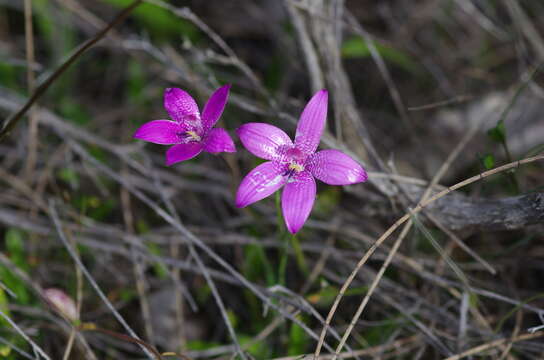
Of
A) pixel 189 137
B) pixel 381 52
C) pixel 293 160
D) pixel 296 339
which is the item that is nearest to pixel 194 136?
pixel 189 137

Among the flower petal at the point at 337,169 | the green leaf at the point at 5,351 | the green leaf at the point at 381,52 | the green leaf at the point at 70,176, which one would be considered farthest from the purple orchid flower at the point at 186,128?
Answer: the green leaf at the point at 381,52

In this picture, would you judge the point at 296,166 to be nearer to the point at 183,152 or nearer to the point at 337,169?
the point at 337,169

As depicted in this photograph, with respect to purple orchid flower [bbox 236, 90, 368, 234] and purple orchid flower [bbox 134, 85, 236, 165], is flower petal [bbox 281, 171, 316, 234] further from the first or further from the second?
purple orchid flower [bbox 134, 85, 236, 165]

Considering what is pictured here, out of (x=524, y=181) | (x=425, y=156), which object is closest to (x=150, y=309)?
(x=425, y=156)

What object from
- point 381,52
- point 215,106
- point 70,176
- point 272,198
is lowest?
point 272,198

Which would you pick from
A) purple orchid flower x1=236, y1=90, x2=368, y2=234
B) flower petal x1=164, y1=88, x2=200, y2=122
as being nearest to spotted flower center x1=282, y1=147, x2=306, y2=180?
purple orchid flower x1=236, y1=90, x2=368, y2=234

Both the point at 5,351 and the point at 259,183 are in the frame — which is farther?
the point at 5,351

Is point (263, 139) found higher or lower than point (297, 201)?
higher
